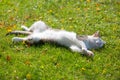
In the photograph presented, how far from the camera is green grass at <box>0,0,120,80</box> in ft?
24.0

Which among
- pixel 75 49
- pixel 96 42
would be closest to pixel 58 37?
pixel 75 49

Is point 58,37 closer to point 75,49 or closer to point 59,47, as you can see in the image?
point 59,47

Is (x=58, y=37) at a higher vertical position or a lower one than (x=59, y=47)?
higher

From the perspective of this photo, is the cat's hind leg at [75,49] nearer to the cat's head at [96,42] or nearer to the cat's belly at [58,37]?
the cat's belly at [58,37]

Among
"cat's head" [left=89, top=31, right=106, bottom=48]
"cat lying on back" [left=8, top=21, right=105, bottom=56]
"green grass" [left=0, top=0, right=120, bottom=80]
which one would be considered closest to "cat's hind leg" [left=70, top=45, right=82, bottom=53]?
"cat lying on back" [left=8, top=21, right=105, bottom=56]

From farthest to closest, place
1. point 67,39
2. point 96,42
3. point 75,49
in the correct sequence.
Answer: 1. point 96,42
2. point 67,39
3. point 75,49

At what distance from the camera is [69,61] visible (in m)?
7.81

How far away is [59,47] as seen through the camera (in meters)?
8.38

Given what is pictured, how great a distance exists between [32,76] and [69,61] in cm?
116

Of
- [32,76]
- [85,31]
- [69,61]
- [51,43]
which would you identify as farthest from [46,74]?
[85,31]

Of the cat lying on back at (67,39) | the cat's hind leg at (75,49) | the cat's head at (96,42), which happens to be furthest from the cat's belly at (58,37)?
the cat's head at (96,42)

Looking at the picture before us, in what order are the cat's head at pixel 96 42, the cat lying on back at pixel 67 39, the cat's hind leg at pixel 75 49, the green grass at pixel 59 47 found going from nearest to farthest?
the green grass at pixel 59 47
the cat's hind leg at pixel 75 49
the cat lying on back at pixel 67 39
the cat's head at pixel 96 42

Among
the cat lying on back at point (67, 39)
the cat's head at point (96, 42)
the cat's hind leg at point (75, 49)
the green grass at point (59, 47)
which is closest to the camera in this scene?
the green grass at point (59, 47)

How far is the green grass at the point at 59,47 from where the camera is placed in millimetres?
7316
